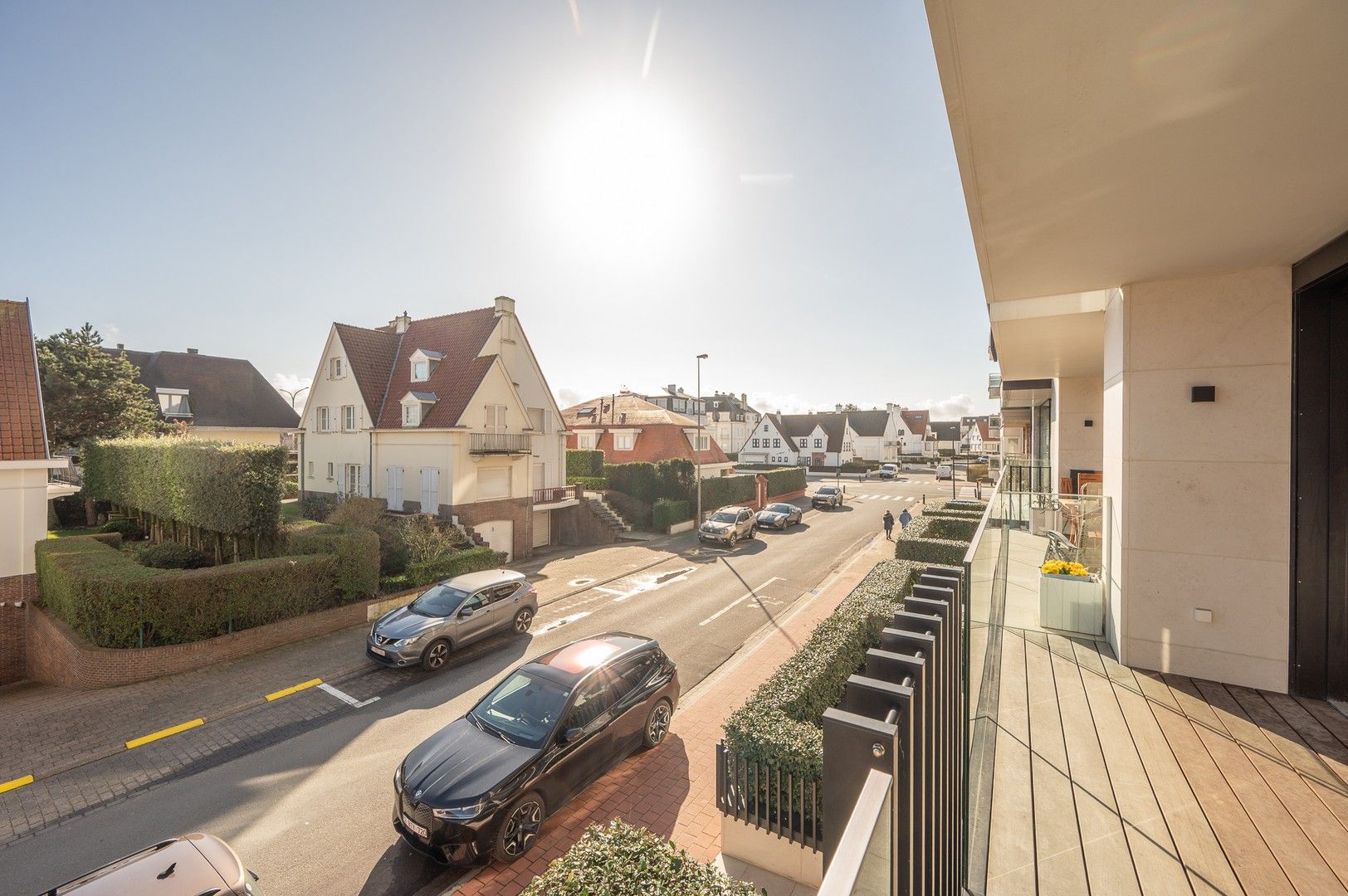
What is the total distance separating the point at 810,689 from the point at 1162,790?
129 inches

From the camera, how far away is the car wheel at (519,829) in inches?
228

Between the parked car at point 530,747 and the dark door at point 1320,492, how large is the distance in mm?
7108

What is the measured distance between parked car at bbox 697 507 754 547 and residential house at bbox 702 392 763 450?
4795cm

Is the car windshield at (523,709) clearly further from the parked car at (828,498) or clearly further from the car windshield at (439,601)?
the parked car at (828,498)

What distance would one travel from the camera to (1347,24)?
2.64m

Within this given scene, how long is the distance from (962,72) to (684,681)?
9.76 metres

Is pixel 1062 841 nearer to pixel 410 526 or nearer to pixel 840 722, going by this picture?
pixel 840 722

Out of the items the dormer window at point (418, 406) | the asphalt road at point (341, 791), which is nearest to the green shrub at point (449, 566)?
→ the asphalt road at point (341, 791)

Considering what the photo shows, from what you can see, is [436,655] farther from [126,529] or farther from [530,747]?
[126,529]

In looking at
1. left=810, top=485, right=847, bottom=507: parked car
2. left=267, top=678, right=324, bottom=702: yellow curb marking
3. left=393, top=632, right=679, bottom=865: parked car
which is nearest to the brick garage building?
left=267, top=678, right=324, bottom=702: yellow curb marking

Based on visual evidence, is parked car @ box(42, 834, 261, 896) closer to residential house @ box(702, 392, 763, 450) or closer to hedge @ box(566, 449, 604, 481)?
hedge @ box(566, 449, 604, 481)

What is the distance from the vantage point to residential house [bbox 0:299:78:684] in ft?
40.1

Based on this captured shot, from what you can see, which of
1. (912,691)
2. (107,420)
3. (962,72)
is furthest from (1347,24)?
(107,420)

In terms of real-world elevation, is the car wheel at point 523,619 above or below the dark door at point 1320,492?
below
